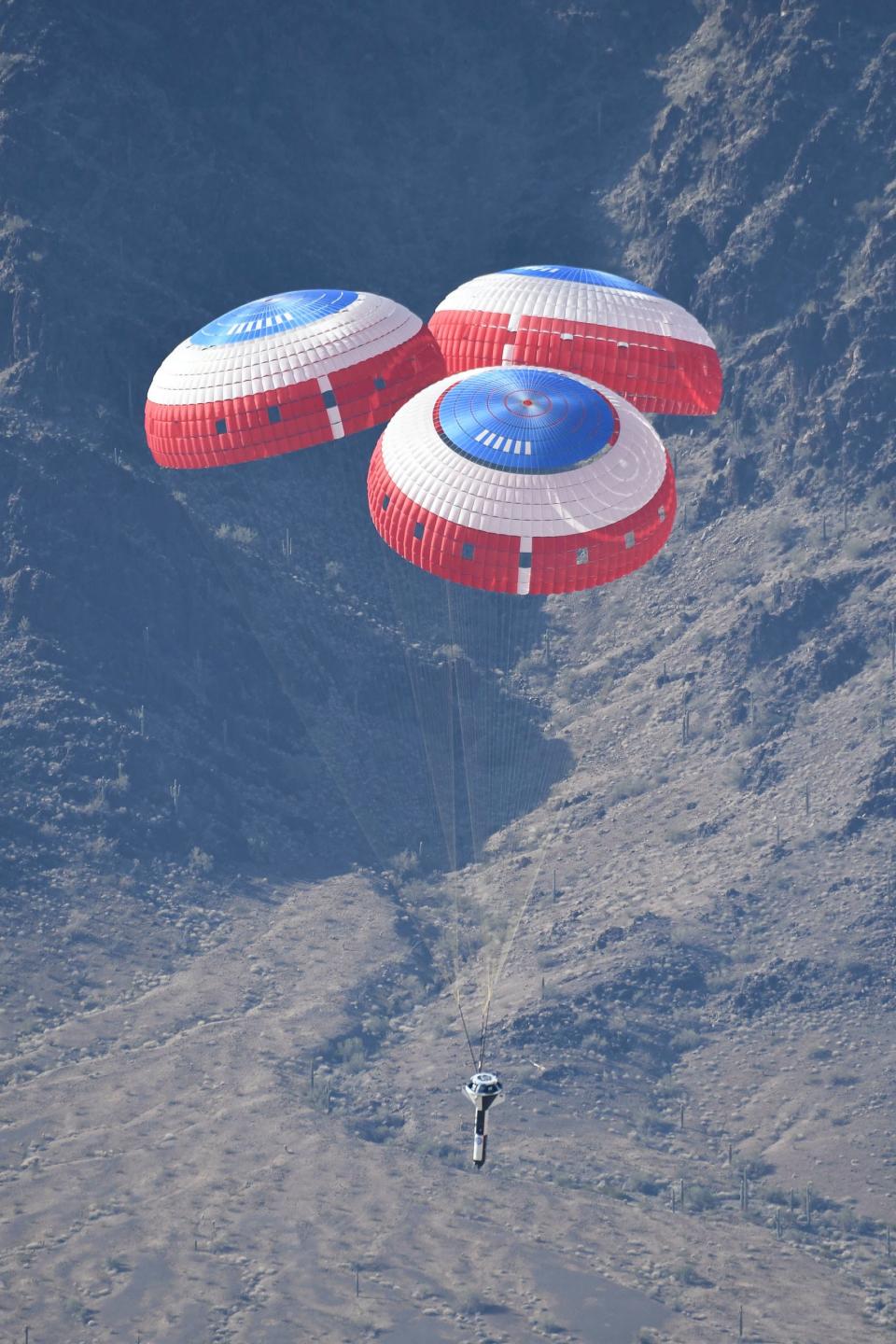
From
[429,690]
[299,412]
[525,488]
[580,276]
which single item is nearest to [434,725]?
A: [429,690]

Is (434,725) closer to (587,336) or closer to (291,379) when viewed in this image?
(587,336)

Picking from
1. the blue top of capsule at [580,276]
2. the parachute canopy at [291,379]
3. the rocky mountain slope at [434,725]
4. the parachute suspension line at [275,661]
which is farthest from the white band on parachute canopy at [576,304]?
the parachute suspension line at [275,661]

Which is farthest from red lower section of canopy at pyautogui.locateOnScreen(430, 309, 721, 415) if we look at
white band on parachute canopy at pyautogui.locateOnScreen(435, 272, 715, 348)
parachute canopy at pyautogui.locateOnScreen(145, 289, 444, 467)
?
parachute canopy at pyautogui.locateOnScreen(145, 289, 444, 467)

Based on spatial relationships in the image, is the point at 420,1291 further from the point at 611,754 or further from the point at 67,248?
the point at 67,248

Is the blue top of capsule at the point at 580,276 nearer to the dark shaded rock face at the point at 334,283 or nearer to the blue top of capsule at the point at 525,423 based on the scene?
the blue top of capsule at the point at 525,423

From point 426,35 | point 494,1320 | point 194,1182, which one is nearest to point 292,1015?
point 194,1182

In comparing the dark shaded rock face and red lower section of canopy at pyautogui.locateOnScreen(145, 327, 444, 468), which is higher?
red lower section of canopy at pyautogui.locateOnScreen(145, 327, 444, 468)

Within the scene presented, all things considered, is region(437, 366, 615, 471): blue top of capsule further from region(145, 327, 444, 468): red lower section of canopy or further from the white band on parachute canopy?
the white band on parachute canopy
